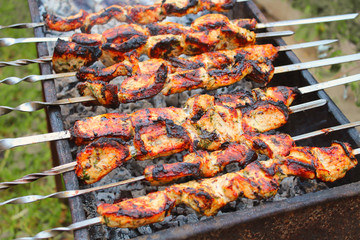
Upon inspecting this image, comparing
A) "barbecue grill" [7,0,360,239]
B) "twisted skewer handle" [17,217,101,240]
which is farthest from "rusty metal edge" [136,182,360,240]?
"twisted skewer handle" [17,217,101,240]

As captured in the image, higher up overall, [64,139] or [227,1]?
[227,1]

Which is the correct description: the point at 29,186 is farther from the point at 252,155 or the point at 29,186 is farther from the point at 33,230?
the point at 252,155

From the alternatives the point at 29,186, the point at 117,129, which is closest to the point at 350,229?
the point at 117,129

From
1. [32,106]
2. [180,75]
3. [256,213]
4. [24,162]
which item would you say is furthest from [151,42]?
[24,162]

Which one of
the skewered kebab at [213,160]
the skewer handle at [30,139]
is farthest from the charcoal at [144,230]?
the skewer handle at [30,139]

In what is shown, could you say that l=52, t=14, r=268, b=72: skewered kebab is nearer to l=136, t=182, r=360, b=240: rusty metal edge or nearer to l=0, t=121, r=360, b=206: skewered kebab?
l=0, t=121, r=360, b=206: skewered kebab
